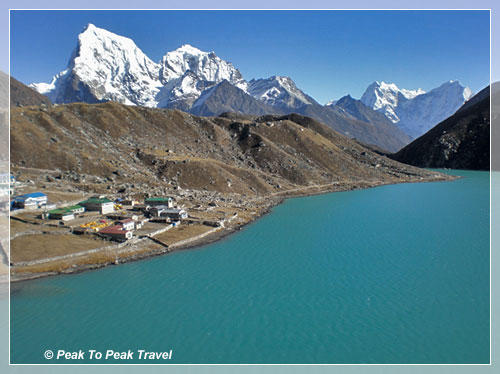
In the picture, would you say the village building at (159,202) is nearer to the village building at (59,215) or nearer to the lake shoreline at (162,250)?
the lake shoreline at (162,250)

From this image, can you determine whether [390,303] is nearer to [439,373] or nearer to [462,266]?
[439,373]

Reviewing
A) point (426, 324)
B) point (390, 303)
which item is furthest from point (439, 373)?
point (390, 303)

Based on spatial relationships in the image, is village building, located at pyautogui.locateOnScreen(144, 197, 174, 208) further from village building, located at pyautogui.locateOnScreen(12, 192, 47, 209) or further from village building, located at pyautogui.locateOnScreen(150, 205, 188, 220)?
village building, located at pyautogui.locateOnScreen(12, 192, 47, 209)

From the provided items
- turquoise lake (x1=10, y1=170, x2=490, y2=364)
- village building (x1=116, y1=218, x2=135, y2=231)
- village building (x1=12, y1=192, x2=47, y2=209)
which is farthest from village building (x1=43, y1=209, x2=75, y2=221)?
turquoise lake (x1=10, y1=170, x2=490, y2=364)

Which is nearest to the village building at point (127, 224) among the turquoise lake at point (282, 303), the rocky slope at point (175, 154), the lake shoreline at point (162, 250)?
the lake shoreline at point (162, 250)

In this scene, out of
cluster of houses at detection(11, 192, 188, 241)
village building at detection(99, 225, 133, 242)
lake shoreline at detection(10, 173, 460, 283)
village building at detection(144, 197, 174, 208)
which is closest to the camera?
lake shoreline at detection(10, 173, 460, 283)

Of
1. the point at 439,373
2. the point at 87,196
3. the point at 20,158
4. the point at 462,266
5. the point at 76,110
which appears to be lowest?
the point at 439,373
